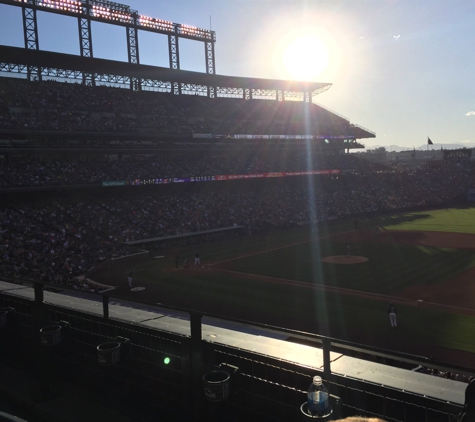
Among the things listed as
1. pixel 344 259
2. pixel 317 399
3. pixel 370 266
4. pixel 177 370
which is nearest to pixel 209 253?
pixel 344 259

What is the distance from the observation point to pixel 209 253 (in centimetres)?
3644

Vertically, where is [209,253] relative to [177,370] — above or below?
below

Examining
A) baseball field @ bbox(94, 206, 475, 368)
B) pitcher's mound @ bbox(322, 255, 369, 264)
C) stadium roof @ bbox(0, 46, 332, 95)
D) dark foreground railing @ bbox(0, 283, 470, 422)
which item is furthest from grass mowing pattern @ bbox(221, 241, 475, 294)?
stadium roof @ bbox(0, 46, 332, 95)

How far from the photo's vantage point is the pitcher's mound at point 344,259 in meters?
30.8

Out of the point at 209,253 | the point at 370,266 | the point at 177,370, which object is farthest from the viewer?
the point at 209,253

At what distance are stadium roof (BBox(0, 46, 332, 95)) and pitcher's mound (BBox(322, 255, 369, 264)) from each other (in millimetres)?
36743

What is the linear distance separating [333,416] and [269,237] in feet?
129

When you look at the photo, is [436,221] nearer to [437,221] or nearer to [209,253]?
[437,221]

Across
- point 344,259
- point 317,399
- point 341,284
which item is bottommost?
point 341,284

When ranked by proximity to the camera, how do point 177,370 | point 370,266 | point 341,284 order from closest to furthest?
point 177,370, point 341,284, point 370,266

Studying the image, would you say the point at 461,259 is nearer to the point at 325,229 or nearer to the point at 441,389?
the point at 325,229

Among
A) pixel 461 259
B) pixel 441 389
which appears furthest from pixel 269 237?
pixel 441 389

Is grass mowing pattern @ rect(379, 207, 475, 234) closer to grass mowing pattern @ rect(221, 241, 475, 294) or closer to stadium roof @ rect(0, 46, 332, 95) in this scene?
grass mowing pattern @ rect(221, 241, 475, 294)

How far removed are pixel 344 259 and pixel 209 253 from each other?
11.7m
